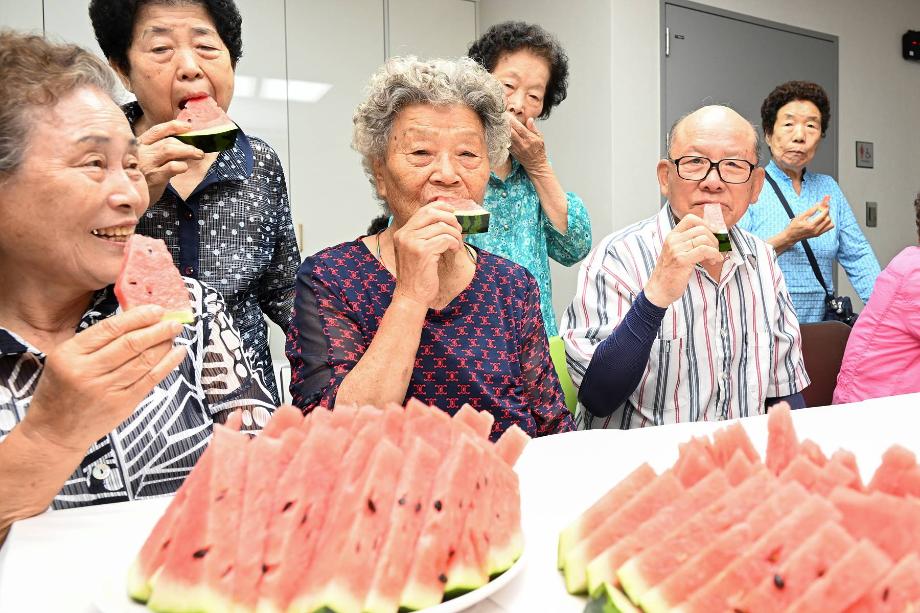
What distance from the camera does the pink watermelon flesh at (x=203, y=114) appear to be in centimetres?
215

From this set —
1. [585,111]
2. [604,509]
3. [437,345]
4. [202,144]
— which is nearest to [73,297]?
[202,144]

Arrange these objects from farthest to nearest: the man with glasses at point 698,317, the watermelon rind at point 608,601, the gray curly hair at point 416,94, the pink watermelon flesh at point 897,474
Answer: the man with glasses at point 698,317 → the gray curly hair at point 416,94 → the pink watermelon flesh at point 897,474 → the watermelon rind at point 608,601

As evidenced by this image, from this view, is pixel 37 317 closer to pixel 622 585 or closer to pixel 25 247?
pixel 25 247

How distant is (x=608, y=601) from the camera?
0.89 meters

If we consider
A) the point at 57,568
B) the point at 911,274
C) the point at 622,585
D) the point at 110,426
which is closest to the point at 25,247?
the point at 110,426

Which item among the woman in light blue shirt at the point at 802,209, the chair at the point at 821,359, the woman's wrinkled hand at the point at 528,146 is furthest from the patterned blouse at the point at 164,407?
the woman in light blue shirt at the point at 802,209

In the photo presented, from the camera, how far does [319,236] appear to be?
5.41 m

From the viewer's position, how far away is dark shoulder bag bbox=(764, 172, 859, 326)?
3.97 metres

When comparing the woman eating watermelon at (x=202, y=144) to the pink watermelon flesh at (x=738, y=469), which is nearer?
the pink watermelon flesh at (x=738, y=469)

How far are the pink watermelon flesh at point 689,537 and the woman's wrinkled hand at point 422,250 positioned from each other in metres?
1.08

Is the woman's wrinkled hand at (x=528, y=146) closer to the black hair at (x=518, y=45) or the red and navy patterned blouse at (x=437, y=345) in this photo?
the black hair at (x=518, y=45)

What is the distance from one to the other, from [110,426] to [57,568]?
23cm

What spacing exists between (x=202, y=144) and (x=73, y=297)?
2.02 feet

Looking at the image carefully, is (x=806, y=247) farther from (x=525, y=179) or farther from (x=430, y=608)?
(x=430, y=608)
